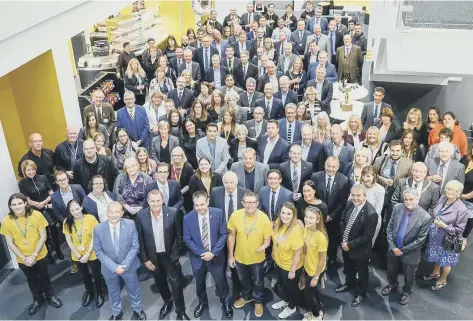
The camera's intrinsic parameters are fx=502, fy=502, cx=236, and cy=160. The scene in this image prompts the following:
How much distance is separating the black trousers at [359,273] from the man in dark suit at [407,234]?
0.89 feet

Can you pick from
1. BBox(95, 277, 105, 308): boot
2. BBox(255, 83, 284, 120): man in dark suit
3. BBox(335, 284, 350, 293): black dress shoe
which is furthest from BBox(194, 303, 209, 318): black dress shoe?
BBox(255, 83, 284, 120): man in dark suit

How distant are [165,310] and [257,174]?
1.68 metres

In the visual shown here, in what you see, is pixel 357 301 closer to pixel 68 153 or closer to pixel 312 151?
pixel 312 151

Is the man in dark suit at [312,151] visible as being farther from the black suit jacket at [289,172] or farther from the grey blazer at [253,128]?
the grey blazer at [253,128]

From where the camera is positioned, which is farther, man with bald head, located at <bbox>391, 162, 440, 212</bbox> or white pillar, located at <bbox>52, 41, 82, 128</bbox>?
white pillar, located at <bbox>52, 41, 82, 128</bbox>

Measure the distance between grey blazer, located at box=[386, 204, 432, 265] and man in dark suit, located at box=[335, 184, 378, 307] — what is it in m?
0.24

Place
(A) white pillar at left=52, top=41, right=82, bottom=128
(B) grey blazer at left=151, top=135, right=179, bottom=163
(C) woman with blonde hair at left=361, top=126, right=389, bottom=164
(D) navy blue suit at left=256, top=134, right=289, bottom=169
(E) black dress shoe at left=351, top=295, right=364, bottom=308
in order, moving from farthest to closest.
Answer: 1. (A) white pillar at left=52, top=41, right=82, bottom=128
2. (B) grey blazer at left=151, top=135, right=179, bottom=163
3. (D) navy blue suit at left=256, top=134, right=289, bottom=169
4. (C) woman with blonde hair at left=361, top=126, right=389, bottom=164
5. (E) black dress shoe at left=351, top=295, right=364, bottom=308

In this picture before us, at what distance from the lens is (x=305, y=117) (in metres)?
6.80

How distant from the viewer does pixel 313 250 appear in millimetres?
4457

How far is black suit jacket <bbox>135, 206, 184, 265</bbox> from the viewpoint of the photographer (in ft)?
15.1

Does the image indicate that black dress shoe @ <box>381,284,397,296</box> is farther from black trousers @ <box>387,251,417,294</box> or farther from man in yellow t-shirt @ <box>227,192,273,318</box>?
man in yellow t-shirt @ <box>227,192,273,318</box>

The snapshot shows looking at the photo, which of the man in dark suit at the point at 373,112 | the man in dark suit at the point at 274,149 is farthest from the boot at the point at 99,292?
the man in dark suit at the point at 373,112

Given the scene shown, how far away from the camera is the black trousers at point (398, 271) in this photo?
4930 millimetres

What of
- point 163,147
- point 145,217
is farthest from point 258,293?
point 163,147
